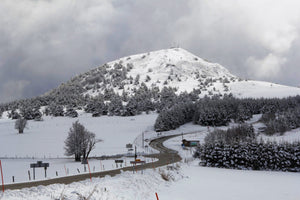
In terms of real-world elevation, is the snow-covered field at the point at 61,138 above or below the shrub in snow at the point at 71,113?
below

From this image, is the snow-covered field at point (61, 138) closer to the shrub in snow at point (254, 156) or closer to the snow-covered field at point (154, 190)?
the shrub in snow at point (254, 156)

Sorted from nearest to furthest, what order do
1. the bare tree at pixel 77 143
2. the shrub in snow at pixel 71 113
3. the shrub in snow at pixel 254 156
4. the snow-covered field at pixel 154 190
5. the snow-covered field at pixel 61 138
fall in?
the snow-covered field at pixel 154 190 → the shrub in snow at pixel 254 156 → the bare tree at pixel 77 143 → the snow-covered field at pixel 61 138 → the shrub in snow at pixel 71 113

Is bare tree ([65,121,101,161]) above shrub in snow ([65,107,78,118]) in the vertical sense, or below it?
below

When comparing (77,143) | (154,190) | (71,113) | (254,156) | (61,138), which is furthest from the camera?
(71,113)

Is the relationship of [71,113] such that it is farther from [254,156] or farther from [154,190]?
[154,190]

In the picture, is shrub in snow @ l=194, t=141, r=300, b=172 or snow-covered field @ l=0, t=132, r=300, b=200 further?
shrub in snow @ l=194, t=141, r=300, b=172

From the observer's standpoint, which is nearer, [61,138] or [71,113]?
[61,138]

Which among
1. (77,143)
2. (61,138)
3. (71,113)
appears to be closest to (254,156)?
(77,143)

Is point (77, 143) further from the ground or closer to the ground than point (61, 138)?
closer to the ground

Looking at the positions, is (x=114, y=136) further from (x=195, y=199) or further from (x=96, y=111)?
(x=195, y=199)

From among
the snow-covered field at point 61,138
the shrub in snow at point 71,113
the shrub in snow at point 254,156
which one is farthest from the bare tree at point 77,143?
the shrub in snow at point 71,113

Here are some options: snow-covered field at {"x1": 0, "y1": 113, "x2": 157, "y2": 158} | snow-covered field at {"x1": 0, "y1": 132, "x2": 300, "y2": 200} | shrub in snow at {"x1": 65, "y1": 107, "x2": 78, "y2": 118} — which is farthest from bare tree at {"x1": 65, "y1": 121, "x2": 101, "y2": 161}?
shrub in snow at {"x1": 65, "y1": 107, "x2": 78, "y2": 118}

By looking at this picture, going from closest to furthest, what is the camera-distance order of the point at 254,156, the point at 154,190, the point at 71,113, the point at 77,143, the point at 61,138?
the point at 154,190, the point at 254,156, the point at 77,143, the point at 61,138, the point at 71,113

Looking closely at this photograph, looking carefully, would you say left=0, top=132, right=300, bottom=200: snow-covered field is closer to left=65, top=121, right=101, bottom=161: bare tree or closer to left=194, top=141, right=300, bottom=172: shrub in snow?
left=194, top=141, right=300, bottom=172: shrub in snow
